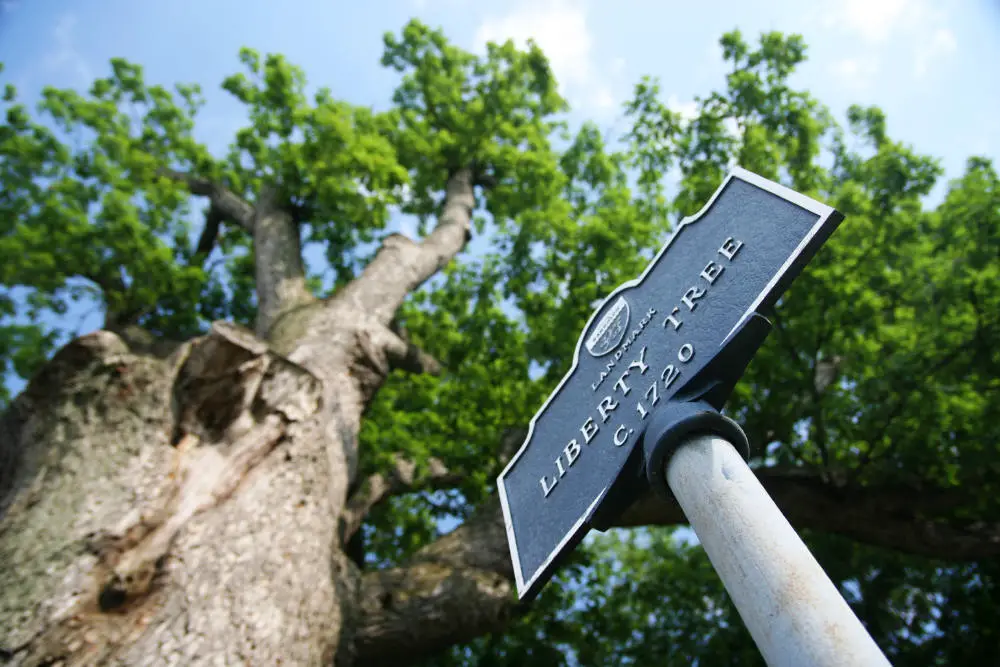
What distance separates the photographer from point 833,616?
153 cm

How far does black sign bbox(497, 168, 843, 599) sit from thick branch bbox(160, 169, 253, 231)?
7536 millimetres

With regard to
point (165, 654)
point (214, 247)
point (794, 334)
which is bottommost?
point (165, 654)

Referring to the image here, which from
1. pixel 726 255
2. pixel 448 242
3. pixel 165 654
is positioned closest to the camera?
pixel 726 255

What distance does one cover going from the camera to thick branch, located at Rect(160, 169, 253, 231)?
31.1 ft

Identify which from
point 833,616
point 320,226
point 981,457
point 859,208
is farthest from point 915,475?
point 320,226

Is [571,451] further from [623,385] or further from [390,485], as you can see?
[390,485]

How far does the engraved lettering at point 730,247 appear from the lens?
92.6 inches

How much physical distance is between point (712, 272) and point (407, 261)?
5.91 meters

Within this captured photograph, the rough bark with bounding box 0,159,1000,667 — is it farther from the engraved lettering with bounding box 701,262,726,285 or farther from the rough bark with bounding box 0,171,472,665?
the engraved lettering with bounding box 701,262,726,285

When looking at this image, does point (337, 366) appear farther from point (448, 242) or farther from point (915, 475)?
point (915, 475)

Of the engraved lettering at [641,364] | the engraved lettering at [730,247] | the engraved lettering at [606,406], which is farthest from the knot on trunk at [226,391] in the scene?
the engraved lettering at [730,247]

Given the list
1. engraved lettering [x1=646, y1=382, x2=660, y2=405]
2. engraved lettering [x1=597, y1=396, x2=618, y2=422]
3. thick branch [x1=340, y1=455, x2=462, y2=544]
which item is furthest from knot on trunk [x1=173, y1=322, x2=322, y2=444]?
engraved lettering [x1=646, y1=382, x2=660, y2=405]

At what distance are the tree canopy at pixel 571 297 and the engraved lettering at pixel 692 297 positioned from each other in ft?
11.4

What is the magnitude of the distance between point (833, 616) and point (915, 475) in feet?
18.8
